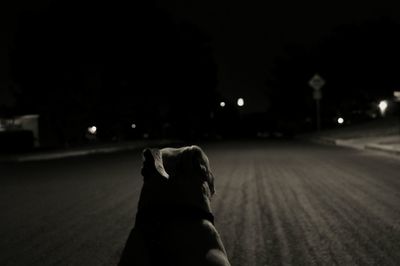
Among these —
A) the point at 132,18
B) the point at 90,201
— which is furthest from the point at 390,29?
the point at 90,201

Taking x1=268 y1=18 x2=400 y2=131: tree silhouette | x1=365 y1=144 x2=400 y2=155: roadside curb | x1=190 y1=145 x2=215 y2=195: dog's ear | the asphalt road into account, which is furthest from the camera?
x1=268 y1=18 x2=400 y2=131: tree silhouette

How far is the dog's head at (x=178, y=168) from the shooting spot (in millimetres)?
3186

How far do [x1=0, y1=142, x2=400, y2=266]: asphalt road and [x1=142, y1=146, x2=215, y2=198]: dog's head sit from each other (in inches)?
103

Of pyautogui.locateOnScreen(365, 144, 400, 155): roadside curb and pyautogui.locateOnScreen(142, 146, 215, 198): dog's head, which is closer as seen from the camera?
pyautogui.locateOnScreen(142, 146, 215, 198): dog's head

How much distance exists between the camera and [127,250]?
3127 mm

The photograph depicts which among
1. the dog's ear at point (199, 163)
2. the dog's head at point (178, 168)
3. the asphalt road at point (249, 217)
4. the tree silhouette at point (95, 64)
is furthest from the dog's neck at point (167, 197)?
the tree silhouette at point (95, 64)

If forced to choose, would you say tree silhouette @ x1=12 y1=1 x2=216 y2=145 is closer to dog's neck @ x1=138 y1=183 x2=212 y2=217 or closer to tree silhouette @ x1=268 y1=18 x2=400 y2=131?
tree silhouette @ x1=268 y1=18 x2=400 y2=131

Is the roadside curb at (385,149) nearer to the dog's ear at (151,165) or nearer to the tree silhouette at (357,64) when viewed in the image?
the dog's ear at (151,165)

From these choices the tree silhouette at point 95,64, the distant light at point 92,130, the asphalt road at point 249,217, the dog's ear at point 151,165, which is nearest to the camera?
the dog's ear at point 151,165

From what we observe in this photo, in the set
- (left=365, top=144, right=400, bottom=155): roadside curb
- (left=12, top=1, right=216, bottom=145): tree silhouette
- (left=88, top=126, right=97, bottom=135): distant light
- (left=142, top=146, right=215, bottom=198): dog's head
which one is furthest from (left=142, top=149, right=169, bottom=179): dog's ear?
(left=88, top=126, right=97, bottom=135): distant light

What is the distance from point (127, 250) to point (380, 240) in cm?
457

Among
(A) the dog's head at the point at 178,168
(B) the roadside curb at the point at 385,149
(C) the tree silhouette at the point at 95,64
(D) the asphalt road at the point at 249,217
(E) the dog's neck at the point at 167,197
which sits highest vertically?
(C) the tree silhouette at the point at 95,64

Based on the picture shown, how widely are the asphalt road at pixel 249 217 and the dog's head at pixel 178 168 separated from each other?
262 centimetres

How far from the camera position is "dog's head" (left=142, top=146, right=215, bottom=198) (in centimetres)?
319
